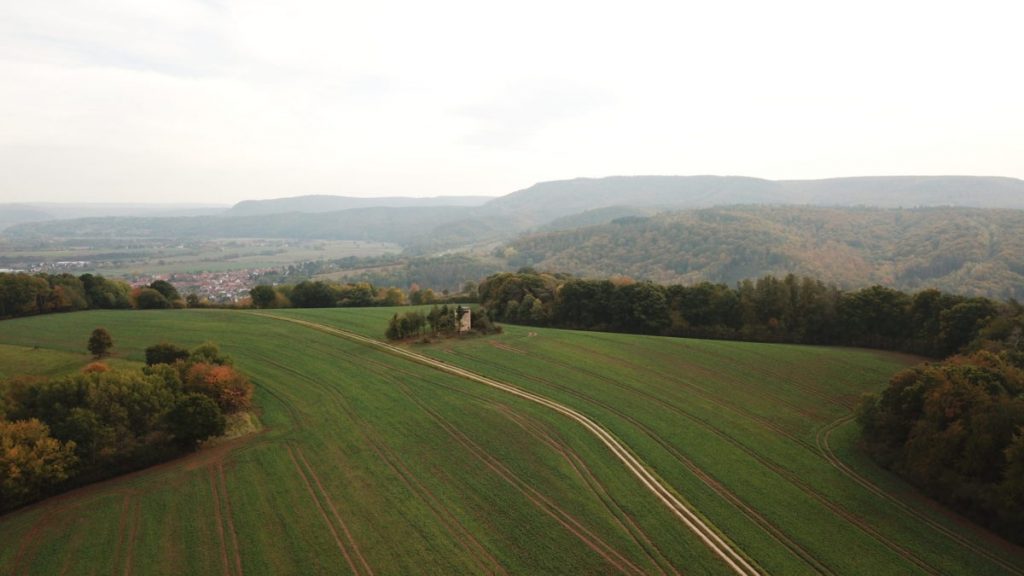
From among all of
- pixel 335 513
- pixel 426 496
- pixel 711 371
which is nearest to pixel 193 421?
pixel 335 513

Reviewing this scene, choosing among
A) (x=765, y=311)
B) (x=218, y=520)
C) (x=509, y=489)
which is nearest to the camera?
(x=218, y=520)

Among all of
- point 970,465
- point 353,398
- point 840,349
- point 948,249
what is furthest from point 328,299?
point 948,249

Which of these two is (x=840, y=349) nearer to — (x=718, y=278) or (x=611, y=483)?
(x=611, y=483)

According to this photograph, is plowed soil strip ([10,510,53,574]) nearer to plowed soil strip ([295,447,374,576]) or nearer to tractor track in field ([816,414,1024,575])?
plowed soil strip ([295,447,374,576])

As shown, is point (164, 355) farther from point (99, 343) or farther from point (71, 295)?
point (71, 295)

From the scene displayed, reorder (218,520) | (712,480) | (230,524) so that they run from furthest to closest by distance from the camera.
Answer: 1. (712,480)
2. (218,520)
3. (230,524)

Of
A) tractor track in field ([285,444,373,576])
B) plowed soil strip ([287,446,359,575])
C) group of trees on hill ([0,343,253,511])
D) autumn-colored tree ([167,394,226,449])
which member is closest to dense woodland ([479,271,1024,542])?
tractor track in field ([285,444,373,576])
